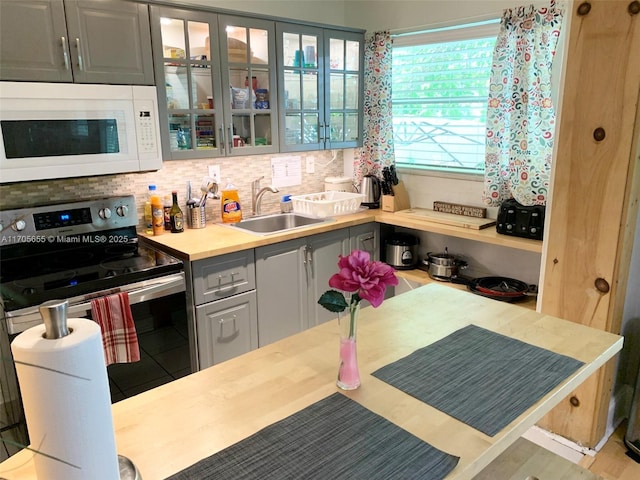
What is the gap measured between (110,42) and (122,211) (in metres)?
0.85

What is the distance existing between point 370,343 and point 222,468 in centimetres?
69

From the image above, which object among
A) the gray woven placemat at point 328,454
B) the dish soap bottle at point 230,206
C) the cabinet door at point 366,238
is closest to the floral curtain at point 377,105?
the cabinet door at point 366,238

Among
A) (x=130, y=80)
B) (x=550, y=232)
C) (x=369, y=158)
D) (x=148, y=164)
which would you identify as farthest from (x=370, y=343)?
(x=369, y=158)

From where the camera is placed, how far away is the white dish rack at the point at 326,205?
3291 millimetres

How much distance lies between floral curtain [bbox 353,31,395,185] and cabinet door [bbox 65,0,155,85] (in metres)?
1.66

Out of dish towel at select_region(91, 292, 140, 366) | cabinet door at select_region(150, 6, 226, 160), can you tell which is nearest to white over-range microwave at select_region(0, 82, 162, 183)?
cabinet door at select_region(150, 6, 226, 160)

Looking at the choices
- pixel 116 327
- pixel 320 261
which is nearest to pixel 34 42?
pixel 116 327

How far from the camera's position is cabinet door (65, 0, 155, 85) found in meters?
2.26

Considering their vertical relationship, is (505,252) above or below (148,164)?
below

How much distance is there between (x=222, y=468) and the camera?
1.02 m

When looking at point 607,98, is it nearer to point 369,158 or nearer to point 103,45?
point 369,158

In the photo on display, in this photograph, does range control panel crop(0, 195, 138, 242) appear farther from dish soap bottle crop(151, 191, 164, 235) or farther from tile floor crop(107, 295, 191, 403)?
tile floor crop(107, 295, 191, 403)

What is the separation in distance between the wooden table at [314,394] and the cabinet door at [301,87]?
70.5 inches

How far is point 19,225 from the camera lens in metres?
2.38
